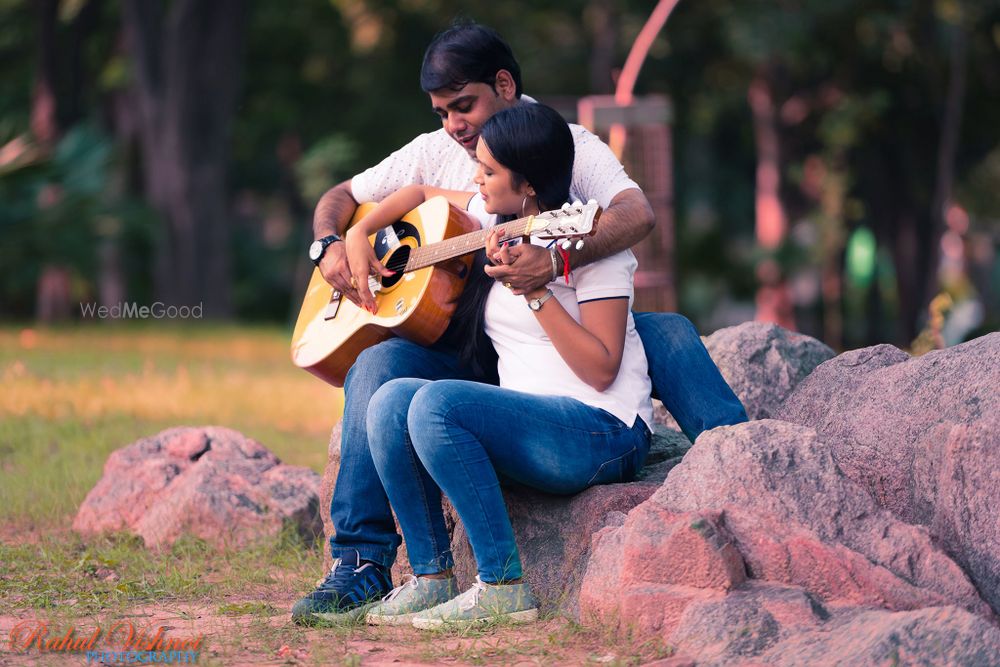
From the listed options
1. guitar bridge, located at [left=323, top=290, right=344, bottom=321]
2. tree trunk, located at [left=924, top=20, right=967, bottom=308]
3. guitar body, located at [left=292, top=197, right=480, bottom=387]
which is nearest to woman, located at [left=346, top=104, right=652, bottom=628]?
guitar body, located at [left=292, top=197, right=480, bottom=387]

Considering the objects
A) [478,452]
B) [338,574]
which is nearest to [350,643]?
[338,574]

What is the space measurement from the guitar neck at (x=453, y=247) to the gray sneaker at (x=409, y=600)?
1.02 m

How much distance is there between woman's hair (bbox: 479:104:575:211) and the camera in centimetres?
432

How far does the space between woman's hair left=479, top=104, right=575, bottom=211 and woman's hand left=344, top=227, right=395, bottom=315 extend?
78 centimetres

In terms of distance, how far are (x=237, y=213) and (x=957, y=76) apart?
2047 centimetres

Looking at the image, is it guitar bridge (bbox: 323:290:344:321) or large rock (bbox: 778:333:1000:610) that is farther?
guitar bridge (bbox: 323:290:344:321)

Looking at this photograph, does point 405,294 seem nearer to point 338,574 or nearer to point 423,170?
point 423,170

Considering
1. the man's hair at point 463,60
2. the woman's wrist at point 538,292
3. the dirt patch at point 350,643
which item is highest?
the man's hair at point 463,60

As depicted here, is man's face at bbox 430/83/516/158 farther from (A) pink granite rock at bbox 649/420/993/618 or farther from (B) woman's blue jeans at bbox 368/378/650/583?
(A) pink granite rock at bbox 649/420/993/618

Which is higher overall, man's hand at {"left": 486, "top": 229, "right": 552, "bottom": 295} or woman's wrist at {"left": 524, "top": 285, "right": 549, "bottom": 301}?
man's hand at {"left": 486, "top": 229, "right": 552, "bottom": 295}

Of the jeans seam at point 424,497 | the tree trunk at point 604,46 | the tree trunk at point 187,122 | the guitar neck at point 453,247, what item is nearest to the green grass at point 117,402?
the guitar neck at point 453,247

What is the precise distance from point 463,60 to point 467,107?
0.51 feet

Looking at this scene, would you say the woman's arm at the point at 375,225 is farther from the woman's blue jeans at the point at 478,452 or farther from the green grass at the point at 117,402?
the green grass at the point at 117,402

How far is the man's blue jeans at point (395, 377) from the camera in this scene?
445cm
